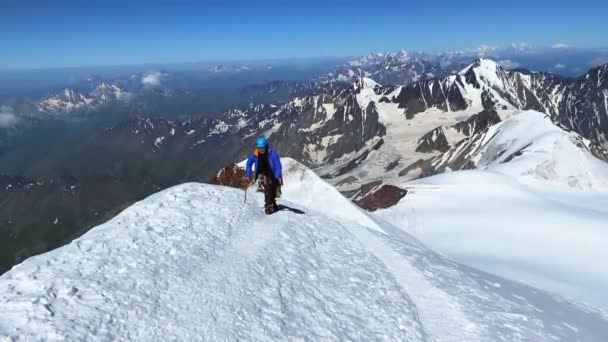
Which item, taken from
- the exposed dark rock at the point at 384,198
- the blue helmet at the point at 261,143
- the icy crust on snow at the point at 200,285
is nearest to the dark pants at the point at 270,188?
the blue helmet at the point at 261,143

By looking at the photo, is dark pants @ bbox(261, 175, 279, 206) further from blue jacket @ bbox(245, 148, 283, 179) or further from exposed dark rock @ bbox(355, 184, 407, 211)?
exposed dark rock @ bbox(355, 184, 407, 211)

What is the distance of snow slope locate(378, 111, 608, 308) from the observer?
2916 centimetres

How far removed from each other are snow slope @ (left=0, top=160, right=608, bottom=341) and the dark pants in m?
1.01

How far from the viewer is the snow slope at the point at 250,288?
1095 cm

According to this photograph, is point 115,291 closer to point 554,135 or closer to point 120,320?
point 120,320

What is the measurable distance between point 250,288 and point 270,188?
963cm

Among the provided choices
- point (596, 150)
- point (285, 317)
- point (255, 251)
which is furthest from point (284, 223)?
point (596, 150)

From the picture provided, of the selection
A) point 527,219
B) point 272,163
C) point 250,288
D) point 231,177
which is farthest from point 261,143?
point 527,219

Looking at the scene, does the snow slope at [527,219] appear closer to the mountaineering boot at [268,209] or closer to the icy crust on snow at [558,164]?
the icy crust on snow at [558,164]

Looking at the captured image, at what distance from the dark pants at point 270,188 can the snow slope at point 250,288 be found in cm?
101

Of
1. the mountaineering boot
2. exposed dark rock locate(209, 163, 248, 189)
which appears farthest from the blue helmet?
exposed dark rock locate(209, 163, 248, 189)

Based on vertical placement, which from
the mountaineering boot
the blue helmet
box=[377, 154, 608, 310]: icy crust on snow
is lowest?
box=[377, 154, 608, 310]: icy crust on snow

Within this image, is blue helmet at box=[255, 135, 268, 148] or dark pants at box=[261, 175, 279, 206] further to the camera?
dark pants at box=[261, 175, 279, 206]

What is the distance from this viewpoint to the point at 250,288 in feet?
46.6
